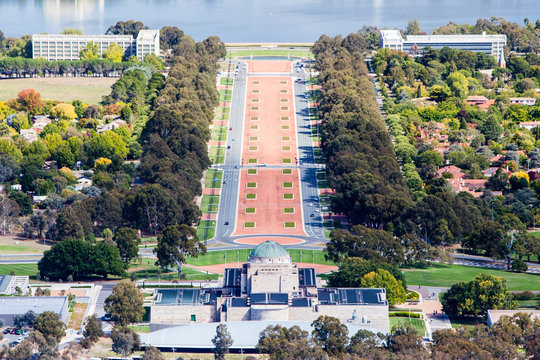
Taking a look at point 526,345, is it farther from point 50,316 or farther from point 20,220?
point 20,220

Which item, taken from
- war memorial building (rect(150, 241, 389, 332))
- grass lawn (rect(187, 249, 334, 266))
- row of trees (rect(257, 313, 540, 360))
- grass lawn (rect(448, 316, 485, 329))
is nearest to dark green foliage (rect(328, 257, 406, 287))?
war memorial building (rect(150, 241, 389, 332))

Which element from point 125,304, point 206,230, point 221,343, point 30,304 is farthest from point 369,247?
point 30,304

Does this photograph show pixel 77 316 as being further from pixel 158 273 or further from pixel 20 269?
pixel 20 269

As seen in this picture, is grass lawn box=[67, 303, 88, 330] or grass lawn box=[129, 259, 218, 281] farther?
grass lawn box=[129, 259, 218, 281]

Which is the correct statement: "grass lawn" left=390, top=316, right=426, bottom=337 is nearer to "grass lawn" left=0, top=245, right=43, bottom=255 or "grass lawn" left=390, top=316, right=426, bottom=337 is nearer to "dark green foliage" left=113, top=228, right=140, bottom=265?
"dark green foliage" left=113, top=228, right=140, bottom=265

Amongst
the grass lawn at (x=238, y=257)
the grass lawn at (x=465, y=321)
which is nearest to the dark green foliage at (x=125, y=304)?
the grass lawn at (x=238, y=257)

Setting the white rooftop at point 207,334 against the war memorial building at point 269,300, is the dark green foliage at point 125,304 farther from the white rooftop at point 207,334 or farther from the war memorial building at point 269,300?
the white rooftop at point 207,334
